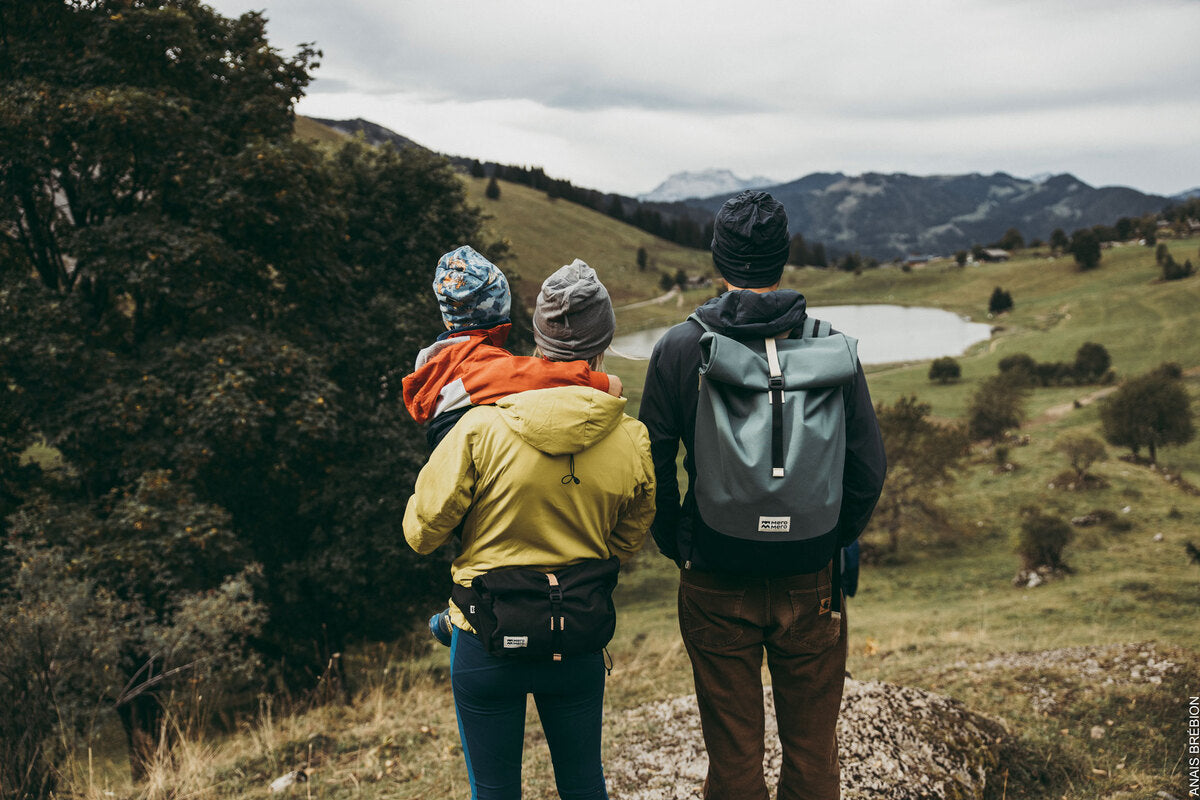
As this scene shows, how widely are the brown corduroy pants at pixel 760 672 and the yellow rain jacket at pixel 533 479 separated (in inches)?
19.7

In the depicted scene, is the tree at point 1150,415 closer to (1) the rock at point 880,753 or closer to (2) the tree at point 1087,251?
(1) the rock at point 880,753

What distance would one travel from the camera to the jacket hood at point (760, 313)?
2307 mm

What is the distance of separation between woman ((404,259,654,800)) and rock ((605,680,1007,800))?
164cm

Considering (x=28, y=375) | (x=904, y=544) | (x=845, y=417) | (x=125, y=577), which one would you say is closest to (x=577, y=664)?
(x=845, y=417)

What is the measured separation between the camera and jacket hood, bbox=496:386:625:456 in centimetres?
211

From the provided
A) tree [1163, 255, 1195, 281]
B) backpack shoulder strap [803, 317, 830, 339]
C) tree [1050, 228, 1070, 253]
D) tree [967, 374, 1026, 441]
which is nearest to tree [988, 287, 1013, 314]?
tree [1163, 255, 1195, 281]

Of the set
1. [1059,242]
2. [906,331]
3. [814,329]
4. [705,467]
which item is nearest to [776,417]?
[705,467]

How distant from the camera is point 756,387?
2223 millimetres

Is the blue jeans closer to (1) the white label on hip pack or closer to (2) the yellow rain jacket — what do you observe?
(2) the yellow rain jacket

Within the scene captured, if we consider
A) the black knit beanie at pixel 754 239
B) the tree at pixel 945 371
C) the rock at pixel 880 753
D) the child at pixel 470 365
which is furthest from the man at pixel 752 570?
the tree at pixel 945 371

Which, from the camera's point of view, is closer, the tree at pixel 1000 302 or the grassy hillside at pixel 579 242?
the grassy hillside at pixel 579 242

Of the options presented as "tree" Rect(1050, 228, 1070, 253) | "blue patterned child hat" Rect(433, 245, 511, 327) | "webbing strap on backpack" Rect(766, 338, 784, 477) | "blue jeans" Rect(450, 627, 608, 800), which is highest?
"tree" Rect(1050, 228, 1070, 253)

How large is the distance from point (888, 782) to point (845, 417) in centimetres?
235

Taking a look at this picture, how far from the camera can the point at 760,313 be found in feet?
7.60
